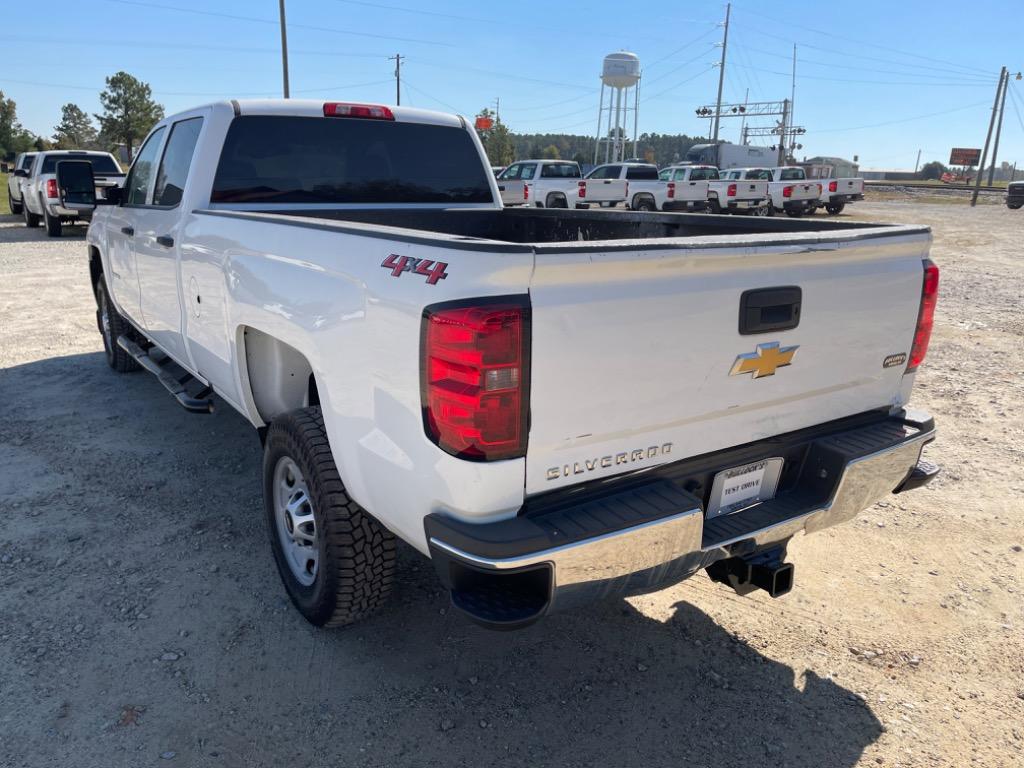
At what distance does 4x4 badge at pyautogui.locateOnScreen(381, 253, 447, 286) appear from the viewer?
212 centimetres

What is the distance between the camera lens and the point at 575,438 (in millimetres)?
2219

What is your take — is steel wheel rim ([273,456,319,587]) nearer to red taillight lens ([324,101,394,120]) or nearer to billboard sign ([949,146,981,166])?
red taillight lens ([324,101,394,120])

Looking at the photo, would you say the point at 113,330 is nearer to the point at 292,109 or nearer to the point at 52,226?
the point at 292,109

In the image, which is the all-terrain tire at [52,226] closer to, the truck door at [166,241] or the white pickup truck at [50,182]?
the white pickup truck at [50,182]

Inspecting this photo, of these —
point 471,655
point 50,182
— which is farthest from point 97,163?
point 471,655

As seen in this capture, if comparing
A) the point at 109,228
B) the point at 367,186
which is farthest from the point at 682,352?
the point at 109,228

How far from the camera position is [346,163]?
4477 millimetres

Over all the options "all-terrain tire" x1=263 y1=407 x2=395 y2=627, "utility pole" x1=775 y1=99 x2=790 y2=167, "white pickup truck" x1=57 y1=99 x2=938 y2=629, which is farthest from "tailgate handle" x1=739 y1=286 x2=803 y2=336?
"utility pole" x1=775 y1=99 x2=790 y2=167

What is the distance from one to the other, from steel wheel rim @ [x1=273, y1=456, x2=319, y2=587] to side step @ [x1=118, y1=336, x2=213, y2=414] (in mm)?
1185

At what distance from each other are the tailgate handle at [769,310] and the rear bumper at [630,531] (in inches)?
17.4

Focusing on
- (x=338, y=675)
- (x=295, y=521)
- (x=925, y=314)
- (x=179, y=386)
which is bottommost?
(x=338, y=675)

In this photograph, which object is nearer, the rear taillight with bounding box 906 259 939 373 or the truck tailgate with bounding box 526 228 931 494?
the truck tailgate with bounding box 526 228 931 494

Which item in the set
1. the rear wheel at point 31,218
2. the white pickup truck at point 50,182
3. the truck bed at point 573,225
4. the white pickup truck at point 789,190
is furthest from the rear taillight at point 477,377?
the white pickup truck at point 789,190

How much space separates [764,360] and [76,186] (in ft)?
16.0
